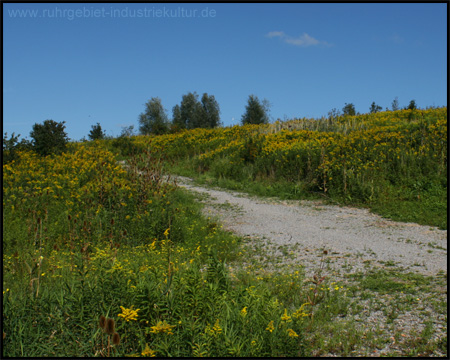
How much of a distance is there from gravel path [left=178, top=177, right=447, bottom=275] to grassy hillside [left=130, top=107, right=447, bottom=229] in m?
0.76

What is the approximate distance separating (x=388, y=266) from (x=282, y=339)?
334 cm

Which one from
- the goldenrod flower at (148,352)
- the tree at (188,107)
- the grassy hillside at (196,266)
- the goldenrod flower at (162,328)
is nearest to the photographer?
the goldenrod flower at (148,352)

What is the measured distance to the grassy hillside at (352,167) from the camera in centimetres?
1022

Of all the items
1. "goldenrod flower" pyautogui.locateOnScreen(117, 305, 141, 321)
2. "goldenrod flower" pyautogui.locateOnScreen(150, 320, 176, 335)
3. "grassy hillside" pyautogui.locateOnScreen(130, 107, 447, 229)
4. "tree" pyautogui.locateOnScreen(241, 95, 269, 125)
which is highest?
"tree" pyautogui.locateOnScreen(241, 95, 269, 125)

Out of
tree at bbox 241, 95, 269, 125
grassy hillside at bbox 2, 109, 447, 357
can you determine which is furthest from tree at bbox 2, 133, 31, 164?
tree at bbox 241, 95, 269, 125

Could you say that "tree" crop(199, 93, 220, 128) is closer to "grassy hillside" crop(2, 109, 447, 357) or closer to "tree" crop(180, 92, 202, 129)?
"tree" crop(180, 92, 202, 129)

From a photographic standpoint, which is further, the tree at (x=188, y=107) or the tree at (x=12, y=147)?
the tree at (x=188, y=107)

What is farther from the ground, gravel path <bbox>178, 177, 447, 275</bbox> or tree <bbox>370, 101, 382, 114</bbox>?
tree <bbox>370, 101, 382, 114</bbox>

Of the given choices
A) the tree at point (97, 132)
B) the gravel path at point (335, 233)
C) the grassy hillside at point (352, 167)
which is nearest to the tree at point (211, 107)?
the tree at point (97, 132)

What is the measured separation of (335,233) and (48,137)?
1229cm

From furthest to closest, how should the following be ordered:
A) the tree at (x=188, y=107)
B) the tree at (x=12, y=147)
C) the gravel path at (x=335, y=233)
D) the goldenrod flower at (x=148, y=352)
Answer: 1. the tree at (x=188, y=107)
2. the tree at (x=12, y=147)
3. the gravel path at (x=335, y=233)
4. the goldenrod flower at (x=148, y=352)

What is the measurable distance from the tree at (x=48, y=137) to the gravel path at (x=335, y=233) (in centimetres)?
780

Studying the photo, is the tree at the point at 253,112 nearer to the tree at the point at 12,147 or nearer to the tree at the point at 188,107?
the tree at the point at 188,107

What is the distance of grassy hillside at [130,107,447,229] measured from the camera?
10.2 metres
